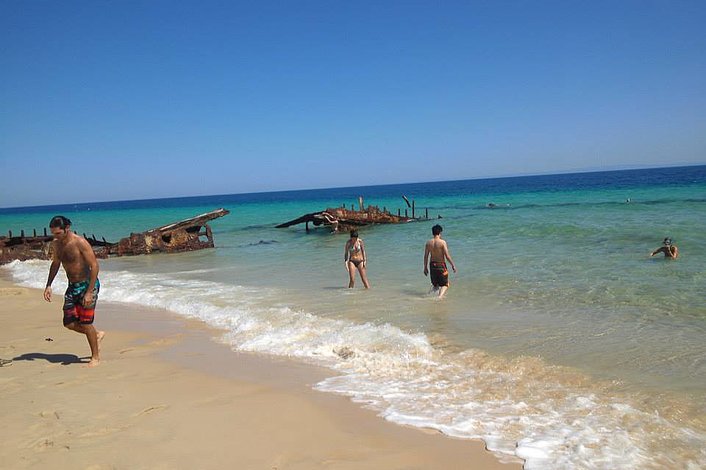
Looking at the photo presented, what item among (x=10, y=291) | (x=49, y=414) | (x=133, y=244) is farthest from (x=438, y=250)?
(x=133, y=244)

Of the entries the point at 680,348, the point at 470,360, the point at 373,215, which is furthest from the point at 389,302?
the point at 373,215

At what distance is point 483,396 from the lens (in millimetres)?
4418

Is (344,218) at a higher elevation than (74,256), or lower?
lower

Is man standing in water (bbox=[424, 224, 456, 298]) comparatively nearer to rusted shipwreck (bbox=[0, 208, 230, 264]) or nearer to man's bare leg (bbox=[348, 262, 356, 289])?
man's bare leg (bbox=[348, 262, 356, 289])

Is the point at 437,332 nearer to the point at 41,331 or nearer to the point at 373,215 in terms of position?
the point at 41,331

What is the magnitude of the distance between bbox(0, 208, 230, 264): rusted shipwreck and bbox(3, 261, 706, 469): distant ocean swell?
1464 centimetres

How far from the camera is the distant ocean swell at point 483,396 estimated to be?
336cm

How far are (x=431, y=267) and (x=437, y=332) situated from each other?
9.98ft

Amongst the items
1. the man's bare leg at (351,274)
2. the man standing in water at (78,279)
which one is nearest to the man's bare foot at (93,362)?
the man standing in water at (78,279)

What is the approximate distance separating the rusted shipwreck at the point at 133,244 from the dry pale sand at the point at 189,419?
15.4m

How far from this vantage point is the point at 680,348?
5.91 meters

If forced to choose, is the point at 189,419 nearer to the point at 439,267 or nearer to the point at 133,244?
the point at 439,267

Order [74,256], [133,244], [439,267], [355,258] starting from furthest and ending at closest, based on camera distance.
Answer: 1. [133,244]
2. [355,258]
3. [439,267]
4. [74,256]

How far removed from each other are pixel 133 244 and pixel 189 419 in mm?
18818
